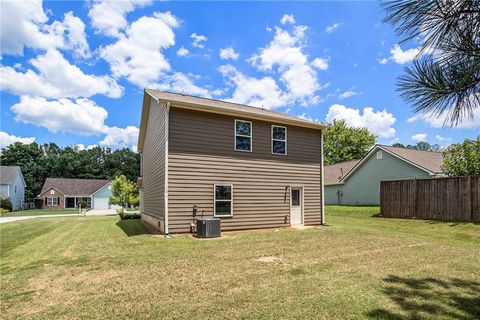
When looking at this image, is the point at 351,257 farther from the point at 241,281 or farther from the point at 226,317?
the point at 226,317

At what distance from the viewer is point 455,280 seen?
5320mm

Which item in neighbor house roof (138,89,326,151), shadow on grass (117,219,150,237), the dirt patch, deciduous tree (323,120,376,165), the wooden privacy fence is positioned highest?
deciduous tree (323,120,376,165)

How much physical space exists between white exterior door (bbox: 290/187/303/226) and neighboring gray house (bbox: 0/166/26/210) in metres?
41.8

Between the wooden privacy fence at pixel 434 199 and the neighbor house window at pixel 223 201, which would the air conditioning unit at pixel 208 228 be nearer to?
the neighbor house window at pixel 223 201

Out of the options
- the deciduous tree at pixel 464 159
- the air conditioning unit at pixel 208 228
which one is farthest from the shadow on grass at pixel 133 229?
the deciduous tree at pixel 464 159

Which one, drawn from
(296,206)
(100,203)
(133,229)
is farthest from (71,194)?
(296,206)

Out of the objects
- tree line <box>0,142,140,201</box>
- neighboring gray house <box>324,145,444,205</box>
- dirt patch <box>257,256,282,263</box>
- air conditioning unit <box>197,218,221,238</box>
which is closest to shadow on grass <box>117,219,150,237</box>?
air conditioning unit <box>197,218,221,238</box>

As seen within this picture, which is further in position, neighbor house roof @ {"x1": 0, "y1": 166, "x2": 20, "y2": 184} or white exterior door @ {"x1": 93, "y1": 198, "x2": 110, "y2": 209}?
white exterior door @ {"x1": 93, "y1": 198, "x2": 110, "y2": 209}

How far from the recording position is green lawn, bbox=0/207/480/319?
13.0 feet

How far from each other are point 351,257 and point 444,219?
9824mm

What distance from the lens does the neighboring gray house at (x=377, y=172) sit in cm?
1952

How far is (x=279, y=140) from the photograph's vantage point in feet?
43.1

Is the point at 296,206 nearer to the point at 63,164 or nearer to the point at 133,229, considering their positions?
the point at 133,229

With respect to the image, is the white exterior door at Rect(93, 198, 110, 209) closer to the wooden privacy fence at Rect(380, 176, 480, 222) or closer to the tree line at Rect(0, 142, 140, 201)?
the tree line at Rect(0, 142, 140, 201)
